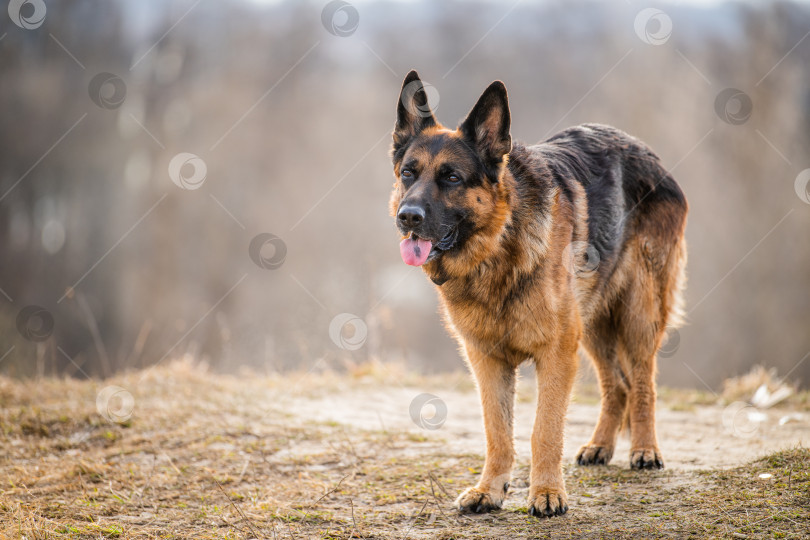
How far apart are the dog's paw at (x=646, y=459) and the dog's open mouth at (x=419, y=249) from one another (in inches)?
73.6

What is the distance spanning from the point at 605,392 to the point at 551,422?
4.02ft

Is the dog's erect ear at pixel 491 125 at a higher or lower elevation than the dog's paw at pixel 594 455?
higher

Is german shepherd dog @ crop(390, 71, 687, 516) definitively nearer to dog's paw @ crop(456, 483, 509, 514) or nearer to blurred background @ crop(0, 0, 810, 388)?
dog's paw @ crop(456, 483, 509, 514)

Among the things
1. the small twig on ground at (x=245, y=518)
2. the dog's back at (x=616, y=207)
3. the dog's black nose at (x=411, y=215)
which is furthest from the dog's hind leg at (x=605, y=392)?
the small twig on ground at (x=245, y=518)

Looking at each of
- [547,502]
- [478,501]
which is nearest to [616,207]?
[547,502]

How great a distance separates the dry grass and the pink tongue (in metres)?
1.22

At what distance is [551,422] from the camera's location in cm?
316

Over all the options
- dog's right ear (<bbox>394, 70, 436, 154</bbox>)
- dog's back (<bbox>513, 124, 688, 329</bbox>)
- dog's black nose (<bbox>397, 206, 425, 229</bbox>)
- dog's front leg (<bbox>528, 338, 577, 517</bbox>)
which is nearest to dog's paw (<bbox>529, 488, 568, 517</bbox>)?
dog's front leg (<bbox>528, 338, 577, 517</bbox>)

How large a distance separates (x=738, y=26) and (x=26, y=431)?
24.1 m

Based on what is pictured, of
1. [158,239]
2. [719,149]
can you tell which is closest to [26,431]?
[158,239]

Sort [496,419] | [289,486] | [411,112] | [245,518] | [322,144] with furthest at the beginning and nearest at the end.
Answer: [322,144] → [411,112] → [289,486] → [496,419] → [245,518]

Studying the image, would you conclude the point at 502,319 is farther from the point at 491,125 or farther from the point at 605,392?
the point at 605,392

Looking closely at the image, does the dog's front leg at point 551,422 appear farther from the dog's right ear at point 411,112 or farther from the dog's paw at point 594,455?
the dog's right ear at point 411,112

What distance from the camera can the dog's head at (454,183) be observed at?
3191 mm
